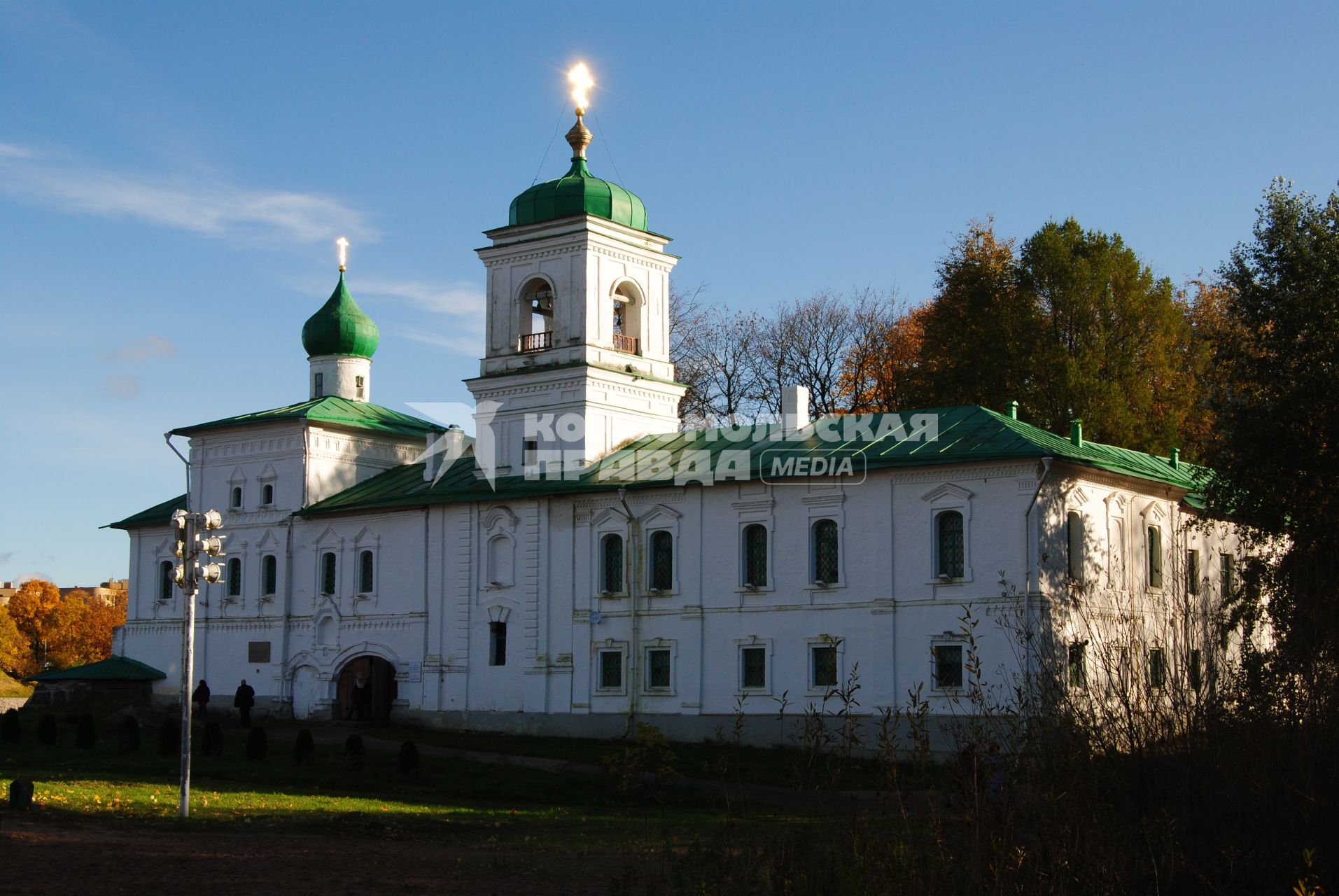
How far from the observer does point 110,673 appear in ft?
138

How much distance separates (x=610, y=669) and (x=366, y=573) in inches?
303

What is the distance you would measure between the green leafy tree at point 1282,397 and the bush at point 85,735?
2011cm

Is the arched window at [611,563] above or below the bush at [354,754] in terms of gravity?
above

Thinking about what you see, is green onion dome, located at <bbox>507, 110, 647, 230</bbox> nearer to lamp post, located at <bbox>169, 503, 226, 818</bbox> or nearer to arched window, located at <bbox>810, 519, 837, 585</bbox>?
arched window, located at <bbox>810, 519, 837, 585</bbox>

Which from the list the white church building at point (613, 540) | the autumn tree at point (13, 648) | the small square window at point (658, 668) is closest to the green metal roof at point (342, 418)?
the white church building at point (613, 540)

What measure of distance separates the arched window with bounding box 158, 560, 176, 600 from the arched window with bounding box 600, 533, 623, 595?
14.5m

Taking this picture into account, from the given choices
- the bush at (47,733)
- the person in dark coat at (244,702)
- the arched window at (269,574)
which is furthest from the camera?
the arched window at (269,574)

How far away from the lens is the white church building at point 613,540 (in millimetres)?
30266

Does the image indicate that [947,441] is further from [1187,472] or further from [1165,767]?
[1165,767]

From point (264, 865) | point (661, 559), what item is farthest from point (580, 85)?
point (264, 865)

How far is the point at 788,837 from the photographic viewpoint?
11.3 metres

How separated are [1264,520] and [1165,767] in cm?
1490

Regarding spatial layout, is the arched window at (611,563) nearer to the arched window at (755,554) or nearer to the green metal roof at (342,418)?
the arched window at (755,554)

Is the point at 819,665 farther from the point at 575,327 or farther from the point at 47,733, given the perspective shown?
the point at 47,733
